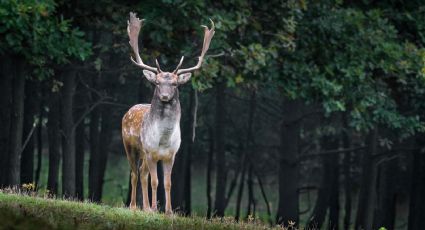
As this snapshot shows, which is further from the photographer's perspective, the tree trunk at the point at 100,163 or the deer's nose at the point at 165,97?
the tree trunk at the point at 100,163

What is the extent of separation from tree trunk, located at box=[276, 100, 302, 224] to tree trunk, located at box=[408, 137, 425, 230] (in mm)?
3416

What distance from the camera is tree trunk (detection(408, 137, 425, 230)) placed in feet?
92.2

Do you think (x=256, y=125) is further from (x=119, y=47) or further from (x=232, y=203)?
(x=119, y=47)

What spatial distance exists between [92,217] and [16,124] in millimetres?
8927

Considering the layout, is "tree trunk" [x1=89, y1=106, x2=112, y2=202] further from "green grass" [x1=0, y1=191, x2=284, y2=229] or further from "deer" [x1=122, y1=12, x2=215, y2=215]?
"green grass" [x1=0, y1=191, x2=284, y2=229]

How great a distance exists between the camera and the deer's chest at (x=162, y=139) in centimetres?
1535

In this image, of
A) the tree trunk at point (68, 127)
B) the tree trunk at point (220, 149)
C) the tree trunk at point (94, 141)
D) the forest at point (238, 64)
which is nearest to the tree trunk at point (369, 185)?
the forest at point (238, 64)

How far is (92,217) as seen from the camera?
1280 centimetres

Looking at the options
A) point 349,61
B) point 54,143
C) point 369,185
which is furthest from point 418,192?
point 54,143

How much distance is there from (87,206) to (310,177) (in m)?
31.6

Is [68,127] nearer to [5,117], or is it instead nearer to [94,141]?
[5,117]

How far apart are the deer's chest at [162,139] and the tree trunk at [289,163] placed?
13573mm

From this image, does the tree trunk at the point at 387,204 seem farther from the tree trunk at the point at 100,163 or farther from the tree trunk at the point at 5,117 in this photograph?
the tree trunk at the point at 5,117

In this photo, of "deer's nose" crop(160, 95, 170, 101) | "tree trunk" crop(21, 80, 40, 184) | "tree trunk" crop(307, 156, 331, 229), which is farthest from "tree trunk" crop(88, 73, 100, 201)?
"deer's nose" crop(160, 95, 170, 101)
